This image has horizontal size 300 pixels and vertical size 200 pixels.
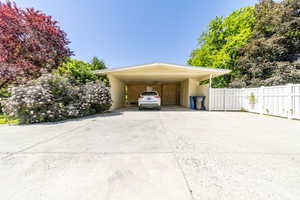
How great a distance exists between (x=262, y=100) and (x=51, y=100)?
439 inches

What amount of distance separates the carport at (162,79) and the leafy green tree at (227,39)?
15.7 ft

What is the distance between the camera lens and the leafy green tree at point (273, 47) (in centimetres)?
899

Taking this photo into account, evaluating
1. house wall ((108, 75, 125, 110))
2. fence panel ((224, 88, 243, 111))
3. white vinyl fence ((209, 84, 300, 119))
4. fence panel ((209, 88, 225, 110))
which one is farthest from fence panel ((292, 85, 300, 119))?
house wall ((108, 75, 125, 110))

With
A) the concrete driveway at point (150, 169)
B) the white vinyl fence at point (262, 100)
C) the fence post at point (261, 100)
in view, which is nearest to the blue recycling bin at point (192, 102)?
the white vinyl fence at point (262, 100)

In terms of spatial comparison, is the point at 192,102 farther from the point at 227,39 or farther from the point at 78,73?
the point at 227,39

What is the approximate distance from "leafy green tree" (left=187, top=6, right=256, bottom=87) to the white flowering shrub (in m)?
13.2

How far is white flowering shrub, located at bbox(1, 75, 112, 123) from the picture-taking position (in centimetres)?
432

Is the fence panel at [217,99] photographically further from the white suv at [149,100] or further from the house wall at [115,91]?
the house wall at [115,91]

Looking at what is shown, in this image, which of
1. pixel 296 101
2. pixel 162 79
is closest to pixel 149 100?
pixel 162 79

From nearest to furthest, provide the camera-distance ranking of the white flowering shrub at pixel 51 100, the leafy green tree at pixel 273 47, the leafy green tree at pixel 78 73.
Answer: the white flowering shrub at pixel 51 100 < the leafy green tree at pixel 78 73 < the leafy green tree at pixel 273 47

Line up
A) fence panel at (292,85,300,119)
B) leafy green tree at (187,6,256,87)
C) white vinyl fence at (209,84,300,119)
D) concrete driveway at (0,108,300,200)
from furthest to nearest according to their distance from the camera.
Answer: leafy green tree at (187,6,256,87), white vinyl fence at (209,84,300,119), fence panel at (292,85,300,119), concrete driveway at (0,108,300,200)

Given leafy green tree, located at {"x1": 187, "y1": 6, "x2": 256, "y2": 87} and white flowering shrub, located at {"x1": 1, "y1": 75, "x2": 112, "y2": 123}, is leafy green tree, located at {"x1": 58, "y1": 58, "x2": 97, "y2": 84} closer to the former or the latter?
white flowering shrub, located at {"x1": 1, "y1": 75, "x2": 112, "y2": 123}

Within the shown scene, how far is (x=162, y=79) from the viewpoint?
11336 millimetres

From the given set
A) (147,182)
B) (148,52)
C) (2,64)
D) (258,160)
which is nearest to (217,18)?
(148,52)
